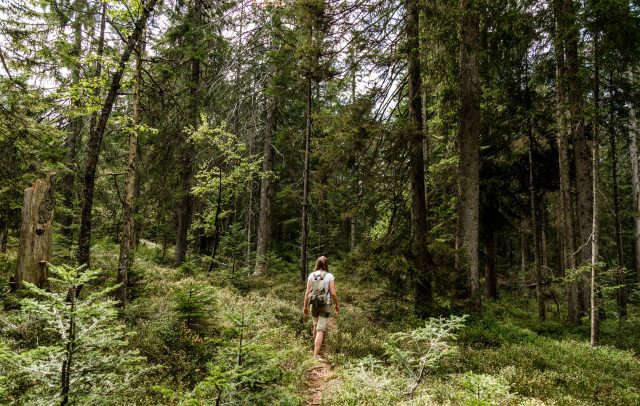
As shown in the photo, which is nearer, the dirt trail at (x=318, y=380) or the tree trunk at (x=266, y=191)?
the dirt trail at (x=318, y=380)

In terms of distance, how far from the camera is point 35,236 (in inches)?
368

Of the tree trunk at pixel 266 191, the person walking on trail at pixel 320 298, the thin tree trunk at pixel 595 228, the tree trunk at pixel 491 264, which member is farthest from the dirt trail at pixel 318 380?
the tree trunk at pixel 266 191

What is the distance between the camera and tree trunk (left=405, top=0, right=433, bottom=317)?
10.5 meters

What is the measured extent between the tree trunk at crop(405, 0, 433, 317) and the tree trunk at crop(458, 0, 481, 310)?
3.68 feet

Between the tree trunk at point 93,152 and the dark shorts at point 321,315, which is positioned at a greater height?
the tree trunk at point 93,152

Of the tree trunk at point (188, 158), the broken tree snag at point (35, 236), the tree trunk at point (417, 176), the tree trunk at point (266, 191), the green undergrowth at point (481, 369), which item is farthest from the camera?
the tree trunk at point (266, 191)

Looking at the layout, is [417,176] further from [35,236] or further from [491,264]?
[35,236]

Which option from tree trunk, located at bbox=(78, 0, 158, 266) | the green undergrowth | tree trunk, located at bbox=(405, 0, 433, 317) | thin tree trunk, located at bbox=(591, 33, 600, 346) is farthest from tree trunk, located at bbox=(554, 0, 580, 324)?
tree trunk, located at bbox=(78, 0, 158, 266)

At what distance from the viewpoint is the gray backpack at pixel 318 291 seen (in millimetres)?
8094

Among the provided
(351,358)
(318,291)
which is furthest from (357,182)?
(351,358)

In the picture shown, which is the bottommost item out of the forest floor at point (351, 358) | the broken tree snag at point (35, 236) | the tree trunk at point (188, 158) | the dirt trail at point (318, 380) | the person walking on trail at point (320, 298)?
the dirt trail at point (318, 380)

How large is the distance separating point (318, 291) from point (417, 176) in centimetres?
525

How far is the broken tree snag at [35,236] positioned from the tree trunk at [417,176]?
9.74 meters

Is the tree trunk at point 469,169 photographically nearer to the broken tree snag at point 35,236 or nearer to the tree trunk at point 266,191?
the tree trunk at point 266,191
